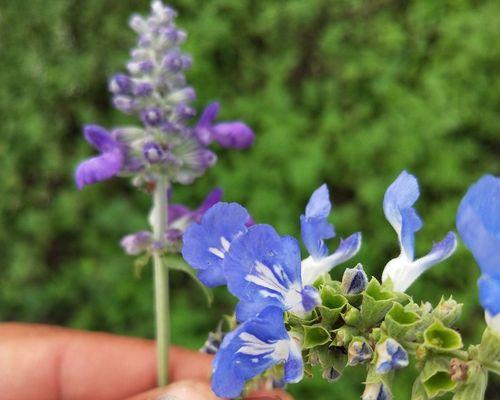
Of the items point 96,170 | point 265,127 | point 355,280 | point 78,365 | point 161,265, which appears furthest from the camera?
point 265,127

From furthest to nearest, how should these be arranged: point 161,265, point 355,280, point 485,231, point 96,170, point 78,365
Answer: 1. point 78,365
2. point 161,265
3. point 96,170
4. point 355,280
5. point 485,231

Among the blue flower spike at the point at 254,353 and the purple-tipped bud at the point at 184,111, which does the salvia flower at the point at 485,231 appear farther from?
the purple-tipped bud at the point at 184,111

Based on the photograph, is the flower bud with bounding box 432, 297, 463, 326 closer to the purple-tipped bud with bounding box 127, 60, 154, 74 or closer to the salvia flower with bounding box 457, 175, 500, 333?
the salvia flower with bounding box 457, 175, 500, 333

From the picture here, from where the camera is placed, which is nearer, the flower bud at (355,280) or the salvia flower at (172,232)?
the flower bud at (355,280)

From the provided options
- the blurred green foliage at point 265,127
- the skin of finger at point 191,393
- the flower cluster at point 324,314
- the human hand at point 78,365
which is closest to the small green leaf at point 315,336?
the flower cluster at point 324,314

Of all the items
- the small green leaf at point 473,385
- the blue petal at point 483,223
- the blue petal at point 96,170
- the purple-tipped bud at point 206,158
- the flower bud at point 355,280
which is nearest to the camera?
the blue petal at point 483,223

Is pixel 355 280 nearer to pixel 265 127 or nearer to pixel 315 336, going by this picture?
pixel 315 336

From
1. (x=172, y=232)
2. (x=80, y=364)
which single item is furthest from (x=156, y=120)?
(x=80, y=364)
